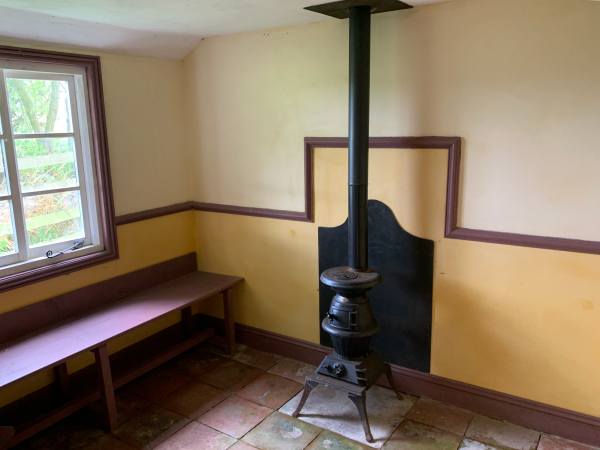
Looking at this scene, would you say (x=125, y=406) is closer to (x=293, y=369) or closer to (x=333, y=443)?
(x=293, y=369)

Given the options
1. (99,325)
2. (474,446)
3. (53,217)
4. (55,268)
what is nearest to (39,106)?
(53,217)

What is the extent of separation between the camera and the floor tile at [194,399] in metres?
2.79

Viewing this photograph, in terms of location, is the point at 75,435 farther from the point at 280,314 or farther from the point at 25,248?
the point at 280,314

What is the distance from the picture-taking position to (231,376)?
3.14 metres

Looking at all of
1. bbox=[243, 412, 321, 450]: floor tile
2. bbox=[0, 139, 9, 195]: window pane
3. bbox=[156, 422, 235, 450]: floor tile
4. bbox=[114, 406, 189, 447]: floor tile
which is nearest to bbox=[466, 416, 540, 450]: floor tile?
bbox=[243, 412, 321, 450]: floor tile

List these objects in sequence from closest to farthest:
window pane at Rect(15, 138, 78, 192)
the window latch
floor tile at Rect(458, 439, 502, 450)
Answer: floor tile at Rect(458, 439, 502, 450) → window pane at Rect(15, 138, 78, 192) → the window latch

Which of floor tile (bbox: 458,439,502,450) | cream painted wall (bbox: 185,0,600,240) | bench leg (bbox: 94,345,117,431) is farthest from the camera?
bench leg (bbox: 94,345,117,431)

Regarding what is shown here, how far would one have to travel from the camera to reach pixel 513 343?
2.54m

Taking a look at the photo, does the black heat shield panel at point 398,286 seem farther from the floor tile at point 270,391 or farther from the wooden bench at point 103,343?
the wooden bench at point 103,343

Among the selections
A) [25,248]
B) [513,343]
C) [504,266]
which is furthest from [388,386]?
[25,248]

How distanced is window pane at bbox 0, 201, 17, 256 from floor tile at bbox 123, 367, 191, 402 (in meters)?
1.07

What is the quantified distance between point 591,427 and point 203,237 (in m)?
2.60

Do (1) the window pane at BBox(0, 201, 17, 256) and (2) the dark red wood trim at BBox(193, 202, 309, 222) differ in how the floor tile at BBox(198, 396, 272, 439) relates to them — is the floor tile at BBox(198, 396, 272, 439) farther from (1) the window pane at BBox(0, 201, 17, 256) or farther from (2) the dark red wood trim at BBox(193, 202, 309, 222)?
(1) the window pane at BBox(0, 201, 17, 256)

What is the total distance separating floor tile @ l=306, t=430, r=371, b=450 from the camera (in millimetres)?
2449
